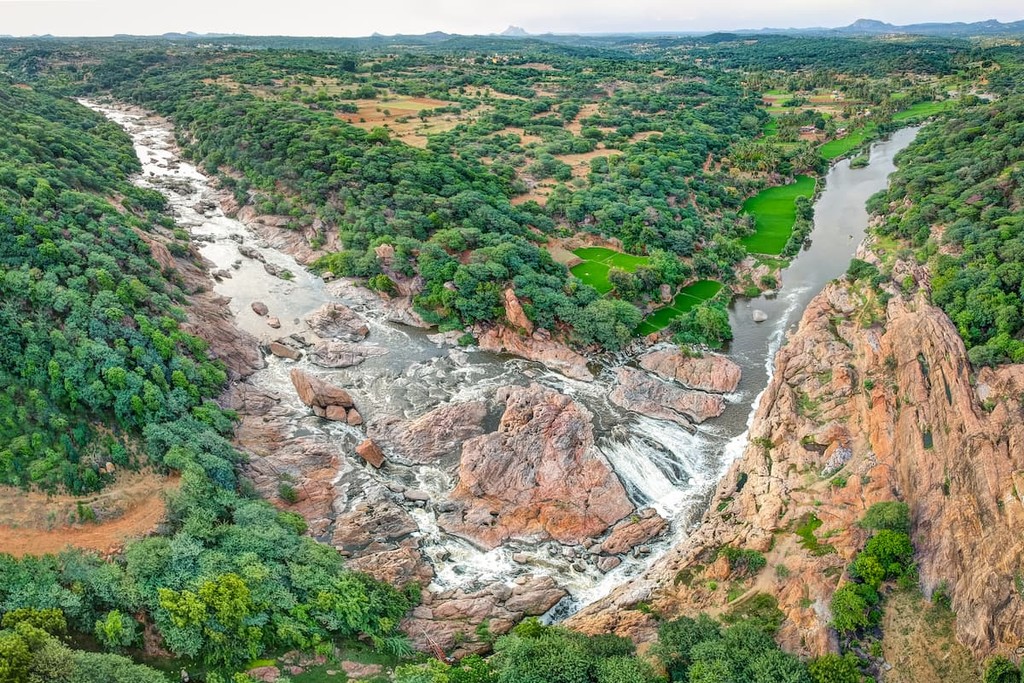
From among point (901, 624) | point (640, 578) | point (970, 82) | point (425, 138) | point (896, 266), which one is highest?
point (970, 82)

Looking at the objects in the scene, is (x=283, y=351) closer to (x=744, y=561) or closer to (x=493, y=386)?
(x=493, y=386)

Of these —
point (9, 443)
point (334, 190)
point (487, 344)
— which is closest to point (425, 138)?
point (334, 190)

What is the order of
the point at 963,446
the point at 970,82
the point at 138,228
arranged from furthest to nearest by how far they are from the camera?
the point at 970,82 < the point at 138,228 < the point at 963,446

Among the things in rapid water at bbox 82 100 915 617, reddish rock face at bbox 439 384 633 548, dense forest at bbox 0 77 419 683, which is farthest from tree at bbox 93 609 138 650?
reddish rock face at bbox 439 384 633 548

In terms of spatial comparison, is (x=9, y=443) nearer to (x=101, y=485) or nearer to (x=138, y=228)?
(x=101, y=485)

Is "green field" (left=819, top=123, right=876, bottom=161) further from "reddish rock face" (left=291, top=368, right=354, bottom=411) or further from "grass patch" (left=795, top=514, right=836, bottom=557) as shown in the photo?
"reddish rock face" (left=291, top=368, right=354, bottom=411)

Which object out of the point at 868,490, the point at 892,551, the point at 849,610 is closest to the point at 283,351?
the point at 868,490

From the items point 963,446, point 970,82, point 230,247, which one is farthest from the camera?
point 970,82

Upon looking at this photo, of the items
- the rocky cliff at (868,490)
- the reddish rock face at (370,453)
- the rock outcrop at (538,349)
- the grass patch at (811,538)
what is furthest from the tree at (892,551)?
the reddish rock face at (370,453)
